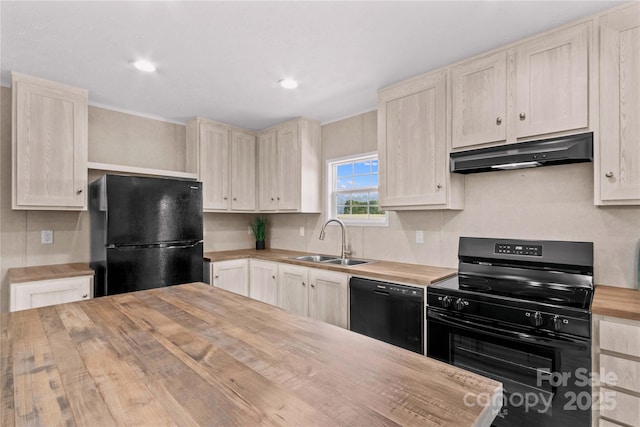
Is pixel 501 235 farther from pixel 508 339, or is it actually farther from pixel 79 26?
pixel 79 26

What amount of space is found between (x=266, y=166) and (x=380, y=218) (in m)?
1.61

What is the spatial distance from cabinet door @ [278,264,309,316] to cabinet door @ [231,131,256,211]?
43.8 inches

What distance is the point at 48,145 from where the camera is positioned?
8.57 feet

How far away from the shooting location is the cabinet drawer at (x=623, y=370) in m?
1.42

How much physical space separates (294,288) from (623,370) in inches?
92.2

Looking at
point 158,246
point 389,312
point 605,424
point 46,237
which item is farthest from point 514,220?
point 46,237

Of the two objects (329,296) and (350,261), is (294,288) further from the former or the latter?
(350,261)

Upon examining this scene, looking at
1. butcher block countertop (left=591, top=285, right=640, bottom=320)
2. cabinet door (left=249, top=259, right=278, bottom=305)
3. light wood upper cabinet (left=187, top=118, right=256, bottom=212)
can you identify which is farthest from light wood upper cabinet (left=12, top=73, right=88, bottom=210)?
butcher block countertop (left=591, top=285, right=640, bottom=320)

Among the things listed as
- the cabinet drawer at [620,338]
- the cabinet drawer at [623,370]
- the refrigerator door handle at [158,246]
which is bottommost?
the cabinet drawer at [623,370]

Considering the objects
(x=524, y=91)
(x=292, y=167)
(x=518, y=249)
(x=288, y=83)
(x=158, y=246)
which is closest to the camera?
(x=524, y=91)

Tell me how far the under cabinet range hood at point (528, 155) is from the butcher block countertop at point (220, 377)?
5.46ft

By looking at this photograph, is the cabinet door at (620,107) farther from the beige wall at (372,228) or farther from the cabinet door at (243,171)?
the cabinet door at (243,171)

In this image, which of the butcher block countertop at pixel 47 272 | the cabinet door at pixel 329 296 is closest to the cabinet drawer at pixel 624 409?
the cabinet door at pixel 329 296

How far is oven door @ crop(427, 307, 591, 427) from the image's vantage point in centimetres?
154
